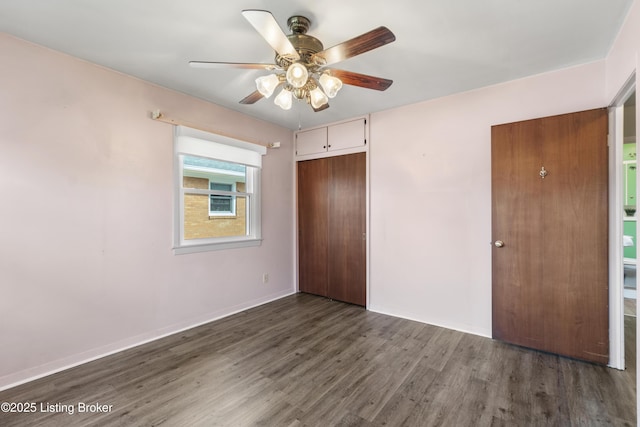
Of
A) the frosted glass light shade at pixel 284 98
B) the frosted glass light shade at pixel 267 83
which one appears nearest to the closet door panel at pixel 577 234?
the frosted glass light shade at pixel 284 98

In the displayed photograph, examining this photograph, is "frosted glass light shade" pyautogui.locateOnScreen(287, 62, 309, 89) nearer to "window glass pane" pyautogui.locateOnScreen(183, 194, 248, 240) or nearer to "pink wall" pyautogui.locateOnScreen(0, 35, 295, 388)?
"pink wall" pyautogui.locateOnScreen(0, 35, 295, 388)

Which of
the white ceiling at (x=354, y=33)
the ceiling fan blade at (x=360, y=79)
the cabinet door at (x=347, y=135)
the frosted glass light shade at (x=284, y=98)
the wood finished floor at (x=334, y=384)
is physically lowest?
the wood finished floor at (x=334, y=384)

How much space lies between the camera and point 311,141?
4090 mm

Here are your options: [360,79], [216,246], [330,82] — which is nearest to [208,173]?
[216,246]

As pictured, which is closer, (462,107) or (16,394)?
(16,394)

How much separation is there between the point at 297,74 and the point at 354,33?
60 cm

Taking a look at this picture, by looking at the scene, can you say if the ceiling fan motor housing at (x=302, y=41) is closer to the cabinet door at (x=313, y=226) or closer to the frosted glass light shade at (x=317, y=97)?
the frosted glass light shade at (x=317, y=97)

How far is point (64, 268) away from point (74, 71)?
62.3 inches

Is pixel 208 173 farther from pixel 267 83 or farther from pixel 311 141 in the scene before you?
pixel 267 83

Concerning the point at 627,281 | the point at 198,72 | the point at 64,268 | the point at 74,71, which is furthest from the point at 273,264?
the point at 627,281

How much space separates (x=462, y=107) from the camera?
2.91 metres

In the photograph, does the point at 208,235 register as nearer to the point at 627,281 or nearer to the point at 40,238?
the point at 40,238

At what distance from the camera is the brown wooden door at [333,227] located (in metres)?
3.68

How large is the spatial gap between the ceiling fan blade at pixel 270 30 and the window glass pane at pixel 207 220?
81.0 inches
